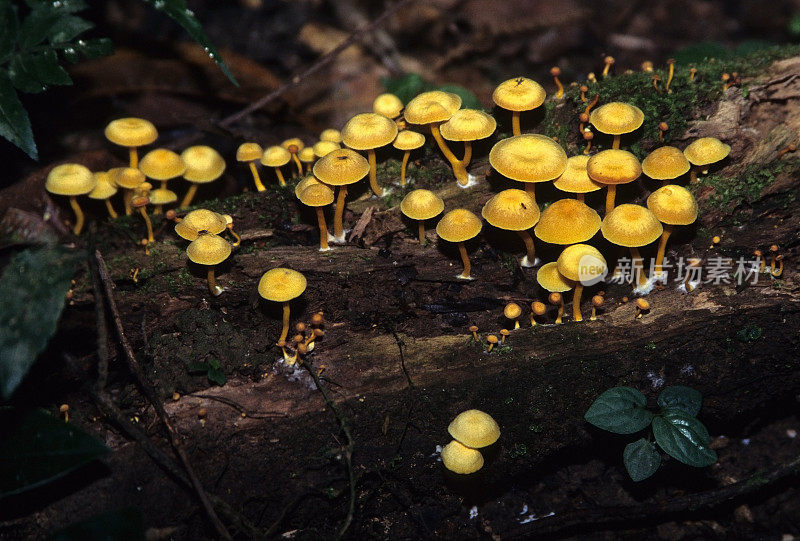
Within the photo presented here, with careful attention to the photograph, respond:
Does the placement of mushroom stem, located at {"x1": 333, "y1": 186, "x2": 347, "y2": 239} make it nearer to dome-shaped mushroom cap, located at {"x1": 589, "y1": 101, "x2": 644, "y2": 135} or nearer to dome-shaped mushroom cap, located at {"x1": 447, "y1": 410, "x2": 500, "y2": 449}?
dome-shaped mushroom cap, located at {"x1": 447, "y1": 410, "x2": 500, "y2": 449}

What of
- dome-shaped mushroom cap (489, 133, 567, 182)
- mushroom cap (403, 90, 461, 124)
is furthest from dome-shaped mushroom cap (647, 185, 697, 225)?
mushroom cap (403, 90, 461, 124)

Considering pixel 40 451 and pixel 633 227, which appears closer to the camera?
pixel 40 451

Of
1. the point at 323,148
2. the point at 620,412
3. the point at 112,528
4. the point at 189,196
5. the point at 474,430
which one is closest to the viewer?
the point at 112,528

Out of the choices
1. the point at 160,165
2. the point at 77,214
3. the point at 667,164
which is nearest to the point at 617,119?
the point at 667,164

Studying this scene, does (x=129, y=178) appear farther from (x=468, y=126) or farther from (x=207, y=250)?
(x=468, y=126)

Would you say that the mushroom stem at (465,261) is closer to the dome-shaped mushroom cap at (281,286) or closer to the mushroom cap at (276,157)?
the dome-shaped mushroom cap at (281,286)

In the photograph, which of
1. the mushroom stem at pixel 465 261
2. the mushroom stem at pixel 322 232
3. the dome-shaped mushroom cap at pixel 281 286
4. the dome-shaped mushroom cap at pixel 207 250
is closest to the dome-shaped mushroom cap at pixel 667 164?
the mushroom stem at pixel 465 261

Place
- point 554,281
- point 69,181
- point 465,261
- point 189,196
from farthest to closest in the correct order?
point 189,196, point 69,181, point 465,261, point 554,281
